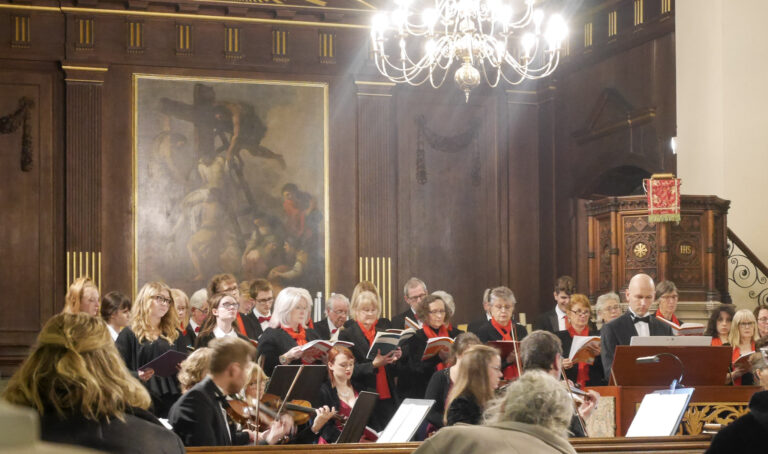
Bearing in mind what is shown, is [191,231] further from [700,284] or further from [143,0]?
[700,284]

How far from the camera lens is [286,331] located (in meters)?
7.07

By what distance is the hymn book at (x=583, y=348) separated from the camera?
706cm

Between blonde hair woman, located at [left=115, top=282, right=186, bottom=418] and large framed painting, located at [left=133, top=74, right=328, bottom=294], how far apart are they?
585 centimetres

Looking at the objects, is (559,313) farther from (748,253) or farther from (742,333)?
(748,253)

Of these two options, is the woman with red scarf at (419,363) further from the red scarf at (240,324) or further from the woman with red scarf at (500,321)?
the red scarf at (240,324)

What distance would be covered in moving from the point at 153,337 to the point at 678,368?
10.7 ft

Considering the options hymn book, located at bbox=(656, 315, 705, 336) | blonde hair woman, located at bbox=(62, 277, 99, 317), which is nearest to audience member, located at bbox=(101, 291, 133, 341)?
blonde hair woman, located at bbox=(62, 277, 99, 317)

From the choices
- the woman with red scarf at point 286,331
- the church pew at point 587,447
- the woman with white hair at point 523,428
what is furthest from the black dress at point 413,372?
the woman with white hair at point 523,428

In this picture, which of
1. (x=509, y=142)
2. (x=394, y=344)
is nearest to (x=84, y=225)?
(x=509, y=142)

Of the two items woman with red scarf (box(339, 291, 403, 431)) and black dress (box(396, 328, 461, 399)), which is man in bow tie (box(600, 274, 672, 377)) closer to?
black dress (box(396, 328, 461, 399))

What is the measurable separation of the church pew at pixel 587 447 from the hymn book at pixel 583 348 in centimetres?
244

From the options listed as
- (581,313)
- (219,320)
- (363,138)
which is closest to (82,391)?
(219,320)

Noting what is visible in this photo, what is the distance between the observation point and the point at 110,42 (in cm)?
1243

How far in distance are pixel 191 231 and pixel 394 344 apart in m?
6.23
